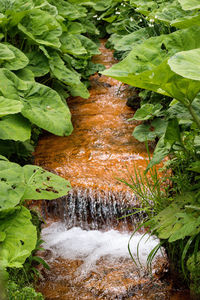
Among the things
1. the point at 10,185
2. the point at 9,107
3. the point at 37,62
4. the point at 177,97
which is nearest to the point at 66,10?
the point at 37,62

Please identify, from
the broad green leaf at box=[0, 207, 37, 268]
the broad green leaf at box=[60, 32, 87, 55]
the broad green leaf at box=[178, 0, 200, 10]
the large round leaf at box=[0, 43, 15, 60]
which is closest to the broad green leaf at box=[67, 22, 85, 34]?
the broad green leaf at box=[60, 32, 87, 55]

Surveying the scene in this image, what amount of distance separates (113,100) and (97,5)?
344 centimetres

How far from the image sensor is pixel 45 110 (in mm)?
3549

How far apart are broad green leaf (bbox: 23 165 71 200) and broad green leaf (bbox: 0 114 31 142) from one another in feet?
1.46

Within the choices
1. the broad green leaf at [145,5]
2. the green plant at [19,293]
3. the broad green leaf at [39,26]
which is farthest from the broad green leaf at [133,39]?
Result: the green plant at [19,293]

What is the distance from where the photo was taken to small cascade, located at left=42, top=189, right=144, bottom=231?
11.1 ft

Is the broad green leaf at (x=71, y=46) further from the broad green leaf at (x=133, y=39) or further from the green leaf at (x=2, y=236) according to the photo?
the green leaf at (x=2, y=236)

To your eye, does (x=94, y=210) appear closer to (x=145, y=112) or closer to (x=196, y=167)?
(x=145, y=112)

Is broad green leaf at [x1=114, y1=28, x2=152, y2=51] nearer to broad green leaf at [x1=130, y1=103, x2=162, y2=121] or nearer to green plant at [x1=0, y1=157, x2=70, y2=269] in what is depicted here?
broad green leaf at [x1=130, y1=103, x2=162, y2=121]

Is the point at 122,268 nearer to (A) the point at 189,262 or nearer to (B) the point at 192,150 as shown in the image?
(A) the point at 189,262

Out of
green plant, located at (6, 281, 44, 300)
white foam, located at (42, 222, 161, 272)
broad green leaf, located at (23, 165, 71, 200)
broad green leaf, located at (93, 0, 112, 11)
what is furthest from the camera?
broad green leaf, located at (93, 0, 112, 11)

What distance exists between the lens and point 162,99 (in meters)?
3.99

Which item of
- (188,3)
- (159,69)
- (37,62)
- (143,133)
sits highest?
(188,3)

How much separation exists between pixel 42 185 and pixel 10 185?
0.30 metres
